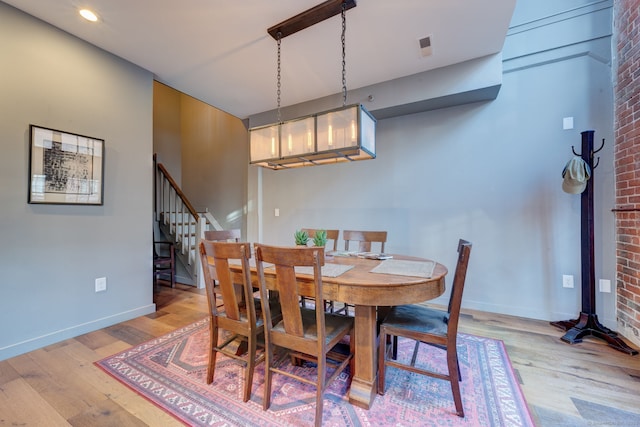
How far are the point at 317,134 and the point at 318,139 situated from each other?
4 centimetres

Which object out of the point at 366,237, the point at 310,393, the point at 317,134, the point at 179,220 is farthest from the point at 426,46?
the point at 179,220

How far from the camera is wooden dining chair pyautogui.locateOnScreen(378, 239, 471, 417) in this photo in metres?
1.46

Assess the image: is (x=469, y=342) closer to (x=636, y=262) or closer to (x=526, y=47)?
(x=636, y=262)

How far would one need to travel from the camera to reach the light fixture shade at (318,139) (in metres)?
1.96

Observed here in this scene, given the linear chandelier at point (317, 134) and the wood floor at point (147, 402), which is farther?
the linear chandelier at point (317, 134)

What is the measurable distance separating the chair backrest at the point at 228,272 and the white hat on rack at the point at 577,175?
2.80 meters

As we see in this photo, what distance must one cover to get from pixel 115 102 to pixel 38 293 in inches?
75.1

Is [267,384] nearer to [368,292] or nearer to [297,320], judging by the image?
[297,320]

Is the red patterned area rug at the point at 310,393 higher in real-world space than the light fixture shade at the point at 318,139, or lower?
lower

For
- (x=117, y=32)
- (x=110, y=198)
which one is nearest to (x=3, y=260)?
(x=110, y=198)

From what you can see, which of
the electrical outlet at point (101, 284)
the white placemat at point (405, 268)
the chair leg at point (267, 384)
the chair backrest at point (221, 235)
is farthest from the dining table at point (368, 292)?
the electrical outlet at point (101, 284)

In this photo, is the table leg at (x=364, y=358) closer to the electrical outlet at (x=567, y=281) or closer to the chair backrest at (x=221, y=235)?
the chair backrest at (x=221, y=235)

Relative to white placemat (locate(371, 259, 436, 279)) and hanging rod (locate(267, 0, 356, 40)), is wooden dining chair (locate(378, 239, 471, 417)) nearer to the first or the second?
white placemat (locate(371, 259, 436, 279))

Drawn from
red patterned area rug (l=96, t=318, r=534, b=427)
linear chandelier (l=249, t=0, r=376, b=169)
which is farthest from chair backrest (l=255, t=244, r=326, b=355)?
linear chandelier (l=249, t=0, r=376, b=169)
